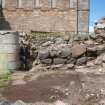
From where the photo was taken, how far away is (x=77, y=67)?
47.0 ft

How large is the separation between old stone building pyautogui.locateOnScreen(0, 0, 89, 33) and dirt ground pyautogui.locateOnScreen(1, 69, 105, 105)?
834 centimetres

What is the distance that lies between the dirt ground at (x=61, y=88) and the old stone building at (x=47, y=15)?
8337 mm

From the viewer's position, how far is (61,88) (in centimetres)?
1133

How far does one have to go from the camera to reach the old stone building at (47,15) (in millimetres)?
21250

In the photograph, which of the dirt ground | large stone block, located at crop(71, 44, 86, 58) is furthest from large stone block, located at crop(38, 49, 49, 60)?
the dirt ground

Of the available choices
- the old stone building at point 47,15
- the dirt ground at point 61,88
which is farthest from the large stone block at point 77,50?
the old stone building at point 47,15

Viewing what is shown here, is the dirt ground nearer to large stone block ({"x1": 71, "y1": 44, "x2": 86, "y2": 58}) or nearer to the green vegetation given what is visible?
the green vegetation

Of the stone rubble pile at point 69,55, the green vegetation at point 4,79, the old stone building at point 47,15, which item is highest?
the old stone building at point 47,15

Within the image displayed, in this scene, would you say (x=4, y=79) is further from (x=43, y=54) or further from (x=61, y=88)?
(x=61, y=88)

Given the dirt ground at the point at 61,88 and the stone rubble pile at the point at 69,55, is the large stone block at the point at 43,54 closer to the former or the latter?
the stone rubble pile at the point at 69,55

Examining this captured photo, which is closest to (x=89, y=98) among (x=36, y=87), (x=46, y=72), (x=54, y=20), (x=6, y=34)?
(x=36, y=87)

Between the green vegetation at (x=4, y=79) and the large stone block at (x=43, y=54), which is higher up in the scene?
the large stone block at (x=43, y=54)

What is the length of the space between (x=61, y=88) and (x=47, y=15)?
10890 mm

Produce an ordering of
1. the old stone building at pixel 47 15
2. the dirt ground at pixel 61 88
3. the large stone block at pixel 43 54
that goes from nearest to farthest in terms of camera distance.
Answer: the dirt ground at pixel 61 88
the large stone block at pixel 43 54
the old stone building at pixel 47 15
